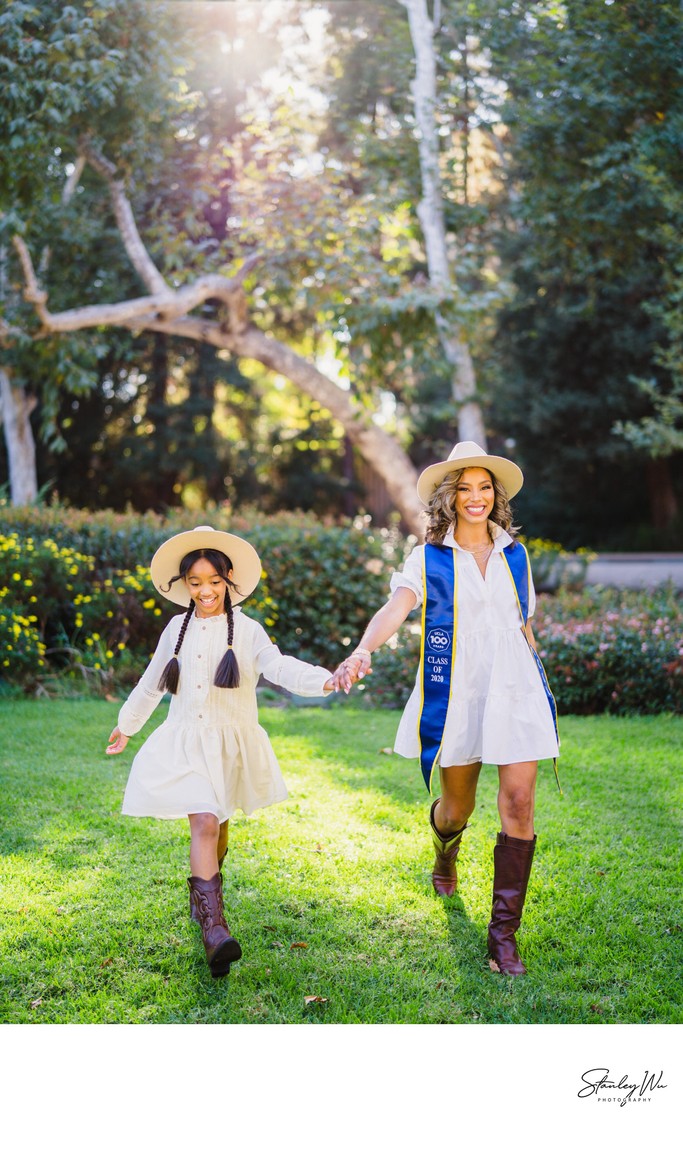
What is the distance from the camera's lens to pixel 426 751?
3326 millimetres

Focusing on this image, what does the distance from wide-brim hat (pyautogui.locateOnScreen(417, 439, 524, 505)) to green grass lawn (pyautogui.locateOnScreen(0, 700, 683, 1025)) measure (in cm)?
155

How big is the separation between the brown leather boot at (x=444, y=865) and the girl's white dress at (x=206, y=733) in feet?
2.18

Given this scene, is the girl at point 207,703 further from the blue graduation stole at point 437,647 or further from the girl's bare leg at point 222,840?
the blue graduation stole at point 437,647

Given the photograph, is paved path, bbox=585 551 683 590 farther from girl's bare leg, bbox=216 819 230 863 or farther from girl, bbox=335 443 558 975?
girl's bare leg, bbox=216 819 230 863

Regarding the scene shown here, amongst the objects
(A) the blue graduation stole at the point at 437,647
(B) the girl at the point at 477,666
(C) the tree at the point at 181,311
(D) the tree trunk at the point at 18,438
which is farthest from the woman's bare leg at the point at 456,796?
(D) the tree trunk at the point at 18,438

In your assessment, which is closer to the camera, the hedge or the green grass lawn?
the green grass lawn

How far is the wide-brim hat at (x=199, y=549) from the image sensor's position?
3.35 metres

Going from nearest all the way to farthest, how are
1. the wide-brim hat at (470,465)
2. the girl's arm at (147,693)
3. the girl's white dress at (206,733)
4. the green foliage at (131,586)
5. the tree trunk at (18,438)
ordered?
the girl's white dress at (206,733), the girl's arm at (147,693), the wide-brim hat at (470,465), the green foliage at (131,586), the tree trunk at (18,438)

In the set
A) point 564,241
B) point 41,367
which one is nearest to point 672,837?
point 564,241

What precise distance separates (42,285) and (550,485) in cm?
1432

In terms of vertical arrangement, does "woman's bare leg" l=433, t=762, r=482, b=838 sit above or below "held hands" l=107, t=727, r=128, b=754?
below

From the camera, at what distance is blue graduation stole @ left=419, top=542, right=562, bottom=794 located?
10.9 ft

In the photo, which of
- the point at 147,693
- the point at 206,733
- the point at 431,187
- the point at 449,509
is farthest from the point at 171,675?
the point at 431,187
